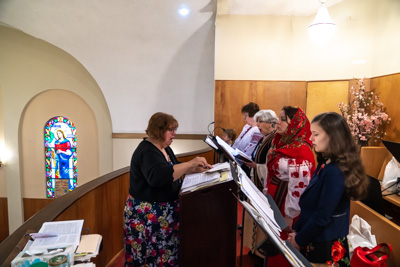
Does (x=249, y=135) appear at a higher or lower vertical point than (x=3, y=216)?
higher

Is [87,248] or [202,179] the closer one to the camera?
[87,248]

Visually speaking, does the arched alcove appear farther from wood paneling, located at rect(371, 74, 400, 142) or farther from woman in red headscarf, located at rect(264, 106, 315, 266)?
wood paneling, located at rect(371, 74, 400, 142)

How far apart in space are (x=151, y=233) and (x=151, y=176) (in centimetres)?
41

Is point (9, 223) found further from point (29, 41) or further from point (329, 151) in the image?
point (329, 151)

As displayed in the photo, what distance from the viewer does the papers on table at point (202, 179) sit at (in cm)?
147

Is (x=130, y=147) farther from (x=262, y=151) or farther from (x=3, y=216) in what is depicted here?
(x=262, y=151)

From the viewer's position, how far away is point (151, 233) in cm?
168

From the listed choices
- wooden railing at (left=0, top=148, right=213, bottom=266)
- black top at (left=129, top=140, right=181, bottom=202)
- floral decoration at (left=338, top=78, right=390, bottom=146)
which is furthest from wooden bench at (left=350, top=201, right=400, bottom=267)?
wooden railing at (left=0, top=148, right=213, bottom=266)

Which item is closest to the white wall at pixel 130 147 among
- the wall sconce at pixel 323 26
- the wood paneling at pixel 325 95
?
the wood paneling at pixel 325 95

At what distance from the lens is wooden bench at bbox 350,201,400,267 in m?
1.83

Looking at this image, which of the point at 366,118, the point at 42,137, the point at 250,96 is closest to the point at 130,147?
the point at 42,137

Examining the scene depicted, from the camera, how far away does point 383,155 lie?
135 inches

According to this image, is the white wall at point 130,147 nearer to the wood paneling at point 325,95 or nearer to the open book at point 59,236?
the wood paneling at point 325,95

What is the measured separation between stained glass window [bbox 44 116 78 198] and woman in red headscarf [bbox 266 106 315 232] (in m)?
6.58
